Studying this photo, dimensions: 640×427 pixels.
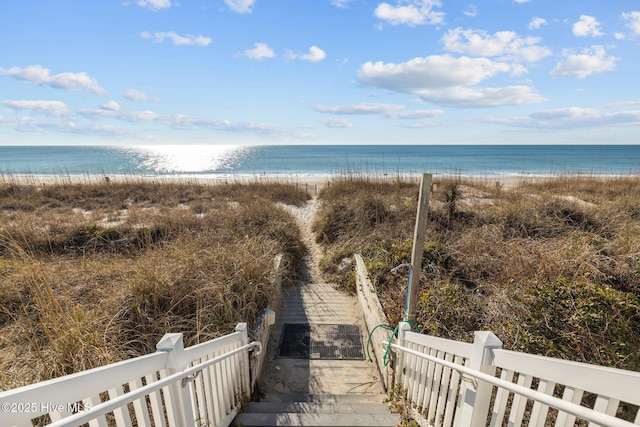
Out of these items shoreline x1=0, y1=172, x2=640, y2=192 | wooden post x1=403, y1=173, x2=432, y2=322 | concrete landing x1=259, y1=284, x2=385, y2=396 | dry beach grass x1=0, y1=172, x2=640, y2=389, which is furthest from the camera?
shoreline x1=0, y1=172, x2=640, y2=192

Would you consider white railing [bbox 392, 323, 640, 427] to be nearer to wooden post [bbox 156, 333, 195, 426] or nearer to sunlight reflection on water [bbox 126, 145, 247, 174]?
wooden post [bbox 156, 333, 195, 426]

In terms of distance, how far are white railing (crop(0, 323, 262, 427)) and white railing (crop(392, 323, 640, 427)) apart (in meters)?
1.54

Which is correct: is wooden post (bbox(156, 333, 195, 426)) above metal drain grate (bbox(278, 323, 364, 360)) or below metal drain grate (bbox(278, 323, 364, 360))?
above

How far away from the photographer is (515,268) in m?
4.16

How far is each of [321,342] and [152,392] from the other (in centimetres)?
287

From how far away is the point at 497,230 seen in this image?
5855mm

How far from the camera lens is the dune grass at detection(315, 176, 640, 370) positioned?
8.89 feet

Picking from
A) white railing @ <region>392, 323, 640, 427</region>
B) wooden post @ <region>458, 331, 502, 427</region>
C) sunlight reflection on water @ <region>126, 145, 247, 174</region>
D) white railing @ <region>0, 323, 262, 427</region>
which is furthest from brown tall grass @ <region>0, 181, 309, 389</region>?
sunlight reflection on water @ <region>126, 145, 247, 174</region>

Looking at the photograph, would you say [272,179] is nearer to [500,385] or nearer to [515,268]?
[515,268]

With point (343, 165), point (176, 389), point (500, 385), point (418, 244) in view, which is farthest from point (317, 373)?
point (343, 165)

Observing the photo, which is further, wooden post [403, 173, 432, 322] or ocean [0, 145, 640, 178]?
ocean [0, 145, 640, 178]

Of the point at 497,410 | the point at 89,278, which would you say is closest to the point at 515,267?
the point at 497,410

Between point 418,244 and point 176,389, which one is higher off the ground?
point 418,244

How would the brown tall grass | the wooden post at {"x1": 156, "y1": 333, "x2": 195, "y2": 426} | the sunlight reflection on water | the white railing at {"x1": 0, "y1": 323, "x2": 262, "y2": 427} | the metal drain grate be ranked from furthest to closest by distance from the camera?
the sunlight reflection on water < the metal drain grate < the brown tall grass < the wooden post at {"x1": 156, "y1": 333, "x2": 195, "y2": 426} < the white railing at {"x1": 0, "y1": 323, "x2": 262, "y2": 427}
